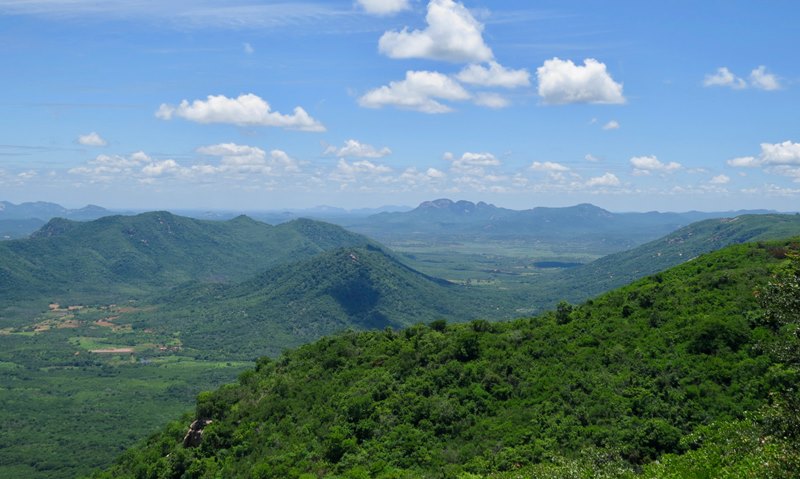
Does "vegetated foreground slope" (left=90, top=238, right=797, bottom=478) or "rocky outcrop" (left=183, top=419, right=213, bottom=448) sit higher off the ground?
"vegetated foreground slope" (left=90, top=238, right=797, bottom=478)

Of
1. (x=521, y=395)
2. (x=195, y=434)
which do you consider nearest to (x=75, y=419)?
(x=195, y=434)

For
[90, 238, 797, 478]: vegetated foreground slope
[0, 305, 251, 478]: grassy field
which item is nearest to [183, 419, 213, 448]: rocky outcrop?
[90, 238, 797, 478]: vegetated foreground slope

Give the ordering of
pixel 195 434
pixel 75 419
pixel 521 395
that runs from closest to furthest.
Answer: pixel 521 395
pixel 195 434
pixel 75 419

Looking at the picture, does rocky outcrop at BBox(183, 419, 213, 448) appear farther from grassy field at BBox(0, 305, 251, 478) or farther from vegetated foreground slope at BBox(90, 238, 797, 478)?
grassy field at BBox(0, 305, 251, 478)

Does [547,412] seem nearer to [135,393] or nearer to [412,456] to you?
[412,456]

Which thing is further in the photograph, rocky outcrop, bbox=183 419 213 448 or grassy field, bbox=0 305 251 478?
grassy field, bbox=0 305 251 478

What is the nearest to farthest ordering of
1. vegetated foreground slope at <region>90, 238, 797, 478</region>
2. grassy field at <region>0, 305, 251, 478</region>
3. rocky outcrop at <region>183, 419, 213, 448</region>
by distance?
vegetated foreground slope at <region>90, 238, 797, 478</region> < rocky outcrop at <region>183, 419, 213, 448</region> < grassy field at <region>0, 305, 251, 478</region>

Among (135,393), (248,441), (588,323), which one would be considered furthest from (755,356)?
(135,393)

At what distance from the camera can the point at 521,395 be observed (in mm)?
60375

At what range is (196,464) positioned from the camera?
68.0 m

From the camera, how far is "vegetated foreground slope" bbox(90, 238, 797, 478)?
162ft

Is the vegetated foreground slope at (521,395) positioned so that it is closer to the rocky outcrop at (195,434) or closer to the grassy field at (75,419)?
the rocky outcrop at (195,434)

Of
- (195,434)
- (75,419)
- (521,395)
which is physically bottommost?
(75,419)

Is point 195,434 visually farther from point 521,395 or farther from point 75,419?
point 75,419
